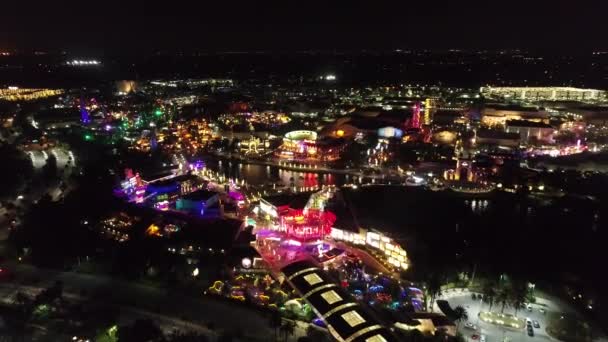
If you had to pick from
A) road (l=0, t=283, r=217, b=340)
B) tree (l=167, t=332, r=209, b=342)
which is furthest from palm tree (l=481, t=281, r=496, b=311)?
tree (l=167, t=332, r=209, b=342)

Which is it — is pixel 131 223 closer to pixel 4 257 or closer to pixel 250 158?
pixel 4 257

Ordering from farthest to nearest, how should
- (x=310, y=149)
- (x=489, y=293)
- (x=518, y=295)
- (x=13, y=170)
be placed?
(x=310, y=149), (x=13, y=170), (x=489, y=293), (x=518, y=295)

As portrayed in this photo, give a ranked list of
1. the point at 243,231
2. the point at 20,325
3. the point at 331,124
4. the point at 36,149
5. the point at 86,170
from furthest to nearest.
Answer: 1. the point at 331,124
2. the point at 36,149
3. the point at 86,170
4. the point at 243,231
5. the point at 20,325

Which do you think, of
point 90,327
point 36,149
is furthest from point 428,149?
point 36,149

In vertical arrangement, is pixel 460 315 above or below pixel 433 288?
below

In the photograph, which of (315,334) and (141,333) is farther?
(315,334)

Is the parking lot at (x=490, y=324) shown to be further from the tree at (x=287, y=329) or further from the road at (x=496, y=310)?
the tree at (x=287, y=329)

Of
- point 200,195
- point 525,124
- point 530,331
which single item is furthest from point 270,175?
point 525,124

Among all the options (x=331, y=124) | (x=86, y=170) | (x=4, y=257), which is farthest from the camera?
(x=331, y=124)

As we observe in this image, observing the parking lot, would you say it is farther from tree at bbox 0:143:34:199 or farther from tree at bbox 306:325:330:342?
tree at bbox 0:143:34:199

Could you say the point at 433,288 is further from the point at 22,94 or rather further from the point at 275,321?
the point at 22,94
